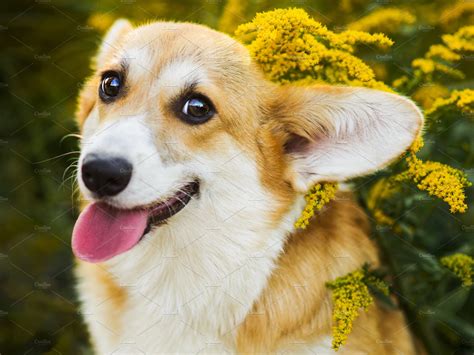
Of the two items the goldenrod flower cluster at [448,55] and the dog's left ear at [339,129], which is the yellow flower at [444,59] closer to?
the goldenrod flower cluster at [448,55]

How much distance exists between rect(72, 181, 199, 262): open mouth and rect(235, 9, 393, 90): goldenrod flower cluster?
1.64ft

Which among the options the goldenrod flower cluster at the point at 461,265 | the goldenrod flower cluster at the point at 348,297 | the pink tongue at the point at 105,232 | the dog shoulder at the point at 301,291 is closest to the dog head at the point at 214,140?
the pink tongue at the point at 105,232

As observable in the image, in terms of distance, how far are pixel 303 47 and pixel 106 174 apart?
0.74 m

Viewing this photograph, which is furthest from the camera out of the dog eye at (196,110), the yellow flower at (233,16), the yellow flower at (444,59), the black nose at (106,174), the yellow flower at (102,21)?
the yellow flower at (102,21)

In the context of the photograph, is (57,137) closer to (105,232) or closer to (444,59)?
(105,232)

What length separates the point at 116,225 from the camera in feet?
5.77

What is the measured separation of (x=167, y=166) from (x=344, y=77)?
28.6 inches

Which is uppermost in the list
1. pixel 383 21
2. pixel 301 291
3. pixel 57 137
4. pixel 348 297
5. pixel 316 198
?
pixel 383 21

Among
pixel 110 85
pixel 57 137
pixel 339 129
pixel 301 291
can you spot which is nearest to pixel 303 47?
pixel 339 129

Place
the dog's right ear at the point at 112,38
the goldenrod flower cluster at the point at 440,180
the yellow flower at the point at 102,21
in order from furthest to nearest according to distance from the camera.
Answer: the yellow flower at the point at 102,21 → the dog's right ear at the point at 112,38 → the goldenrod flower cluster at the point at 440,180

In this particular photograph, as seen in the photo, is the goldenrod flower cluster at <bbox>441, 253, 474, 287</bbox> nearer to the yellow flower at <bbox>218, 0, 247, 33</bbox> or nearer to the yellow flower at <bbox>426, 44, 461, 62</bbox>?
the yellow flower at <bbox>426, 44, 461, 62</bbox>

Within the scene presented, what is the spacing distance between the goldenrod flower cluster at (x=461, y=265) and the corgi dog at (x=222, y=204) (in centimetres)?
27

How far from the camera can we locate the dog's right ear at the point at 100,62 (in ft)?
6.91

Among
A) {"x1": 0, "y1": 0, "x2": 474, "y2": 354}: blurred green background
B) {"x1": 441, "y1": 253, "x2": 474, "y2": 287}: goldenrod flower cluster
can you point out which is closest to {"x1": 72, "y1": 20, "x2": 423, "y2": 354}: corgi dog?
{"x1": 441, "y1": 253, "x2": 474, "y2": 287}: goldenrod flower cluster
